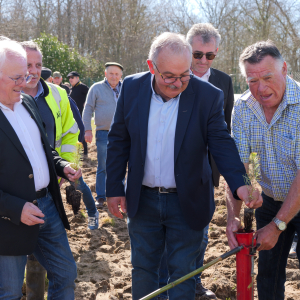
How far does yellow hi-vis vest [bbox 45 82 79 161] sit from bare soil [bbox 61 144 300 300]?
140 centimetres

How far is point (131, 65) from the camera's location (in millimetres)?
31109

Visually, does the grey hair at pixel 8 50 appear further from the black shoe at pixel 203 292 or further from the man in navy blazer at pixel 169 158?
the black shoe at pixel 203 292

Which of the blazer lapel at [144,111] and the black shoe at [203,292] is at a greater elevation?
the blazer lapel at [144,111]

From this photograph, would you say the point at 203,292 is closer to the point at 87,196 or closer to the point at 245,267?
the point at 245,267

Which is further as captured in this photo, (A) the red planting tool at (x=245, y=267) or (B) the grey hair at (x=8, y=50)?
(B) the grey hair at (x=8, y=50)

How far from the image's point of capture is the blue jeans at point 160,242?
2650 millimetres

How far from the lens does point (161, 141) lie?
2592mm

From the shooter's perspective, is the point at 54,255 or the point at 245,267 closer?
the point at 245,267

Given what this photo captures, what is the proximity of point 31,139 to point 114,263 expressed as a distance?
2274 mm

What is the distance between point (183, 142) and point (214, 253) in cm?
238

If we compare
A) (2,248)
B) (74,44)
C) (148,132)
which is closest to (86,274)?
(2,248)

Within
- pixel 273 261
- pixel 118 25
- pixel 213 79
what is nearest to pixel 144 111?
pixel 213 79

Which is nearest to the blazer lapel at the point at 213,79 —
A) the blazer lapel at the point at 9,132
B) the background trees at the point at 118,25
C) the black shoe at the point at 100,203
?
the blazer lapel at the point at 9,132

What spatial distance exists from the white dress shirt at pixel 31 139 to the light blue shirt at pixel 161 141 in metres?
0.75
